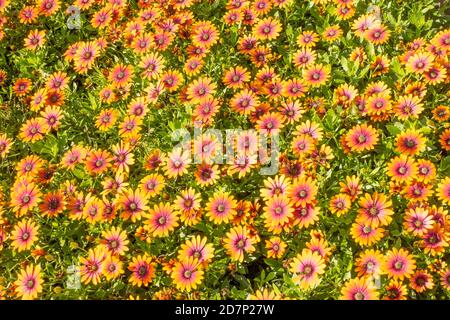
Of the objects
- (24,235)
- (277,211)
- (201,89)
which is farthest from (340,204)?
(24,235)

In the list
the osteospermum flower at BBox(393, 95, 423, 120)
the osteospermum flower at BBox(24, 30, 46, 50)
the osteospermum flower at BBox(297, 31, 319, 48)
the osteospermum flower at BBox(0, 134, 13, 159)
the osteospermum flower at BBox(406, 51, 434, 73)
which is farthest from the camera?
the osteospermum flower at BBox(24, 30, 46, 50)

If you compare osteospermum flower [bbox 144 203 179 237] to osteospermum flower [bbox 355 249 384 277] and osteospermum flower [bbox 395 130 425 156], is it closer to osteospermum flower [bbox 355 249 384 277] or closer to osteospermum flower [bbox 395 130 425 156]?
osteospermum flower [bbox 355 249 384 277]

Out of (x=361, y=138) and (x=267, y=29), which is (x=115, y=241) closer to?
(x=361, y=138)

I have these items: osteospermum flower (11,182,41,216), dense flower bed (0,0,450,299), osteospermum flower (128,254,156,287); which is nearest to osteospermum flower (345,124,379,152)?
dense flower bed (0,0,450,299)

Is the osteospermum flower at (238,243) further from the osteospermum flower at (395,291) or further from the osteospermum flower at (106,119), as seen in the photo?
the osteospermum flower at (106,119)

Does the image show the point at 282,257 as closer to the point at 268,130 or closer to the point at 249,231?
the point at 249,231

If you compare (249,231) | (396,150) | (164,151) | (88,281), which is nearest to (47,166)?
(164,151)
